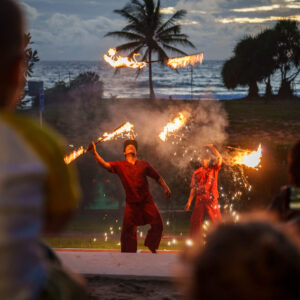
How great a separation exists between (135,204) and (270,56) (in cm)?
1433

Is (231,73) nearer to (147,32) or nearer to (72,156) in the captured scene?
(147,32)

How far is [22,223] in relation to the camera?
99 cm

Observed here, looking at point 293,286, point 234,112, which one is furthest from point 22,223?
point 234,112

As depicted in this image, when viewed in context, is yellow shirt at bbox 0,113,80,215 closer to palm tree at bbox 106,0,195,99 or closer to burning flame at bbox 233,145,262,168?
burning flame at bbox 233,145,262,168

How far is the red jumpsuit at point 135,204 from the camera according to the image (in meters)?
6.80

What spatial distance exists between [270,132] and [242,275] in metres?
19.9

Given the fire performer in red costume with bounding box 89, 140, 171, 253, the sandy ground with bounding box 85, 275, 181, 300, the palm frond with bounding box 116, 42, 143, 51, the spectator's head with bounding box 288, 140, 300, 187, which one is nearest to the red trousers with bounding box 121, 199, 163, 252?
the fire performer in red costume with bounding box 89, 140, 171, 253

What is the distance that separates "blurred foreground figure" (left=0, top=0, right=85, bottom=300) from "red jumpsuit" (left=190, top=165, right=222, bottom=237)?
6568 mm

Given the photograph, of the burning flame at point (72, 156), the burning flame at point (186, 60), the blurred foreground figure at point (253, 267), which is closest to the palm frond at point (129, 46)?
the burning flame at point (186, 60)

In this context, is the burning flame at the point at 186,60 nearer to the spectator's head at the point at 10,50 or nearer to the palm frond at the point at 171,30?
the spectator's head at the point at 10,50

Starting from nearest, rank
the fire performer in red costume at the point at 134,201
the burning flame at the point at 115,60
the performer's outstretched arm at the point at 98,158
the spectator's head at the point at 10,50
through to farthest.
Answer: the spectator's head at the point at 10,50 → the performer's outstretched arm at the point at 98,158 → the fire performer in red costume at the point at 134,201 → the burning flame at the point at 115,60

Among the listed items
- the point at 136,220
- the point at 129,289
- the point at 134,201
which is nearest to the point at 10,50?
the point at 129,289

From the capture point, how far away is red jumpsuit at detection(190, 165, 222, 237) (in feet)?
25.1

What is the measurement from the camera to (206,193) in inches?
304
